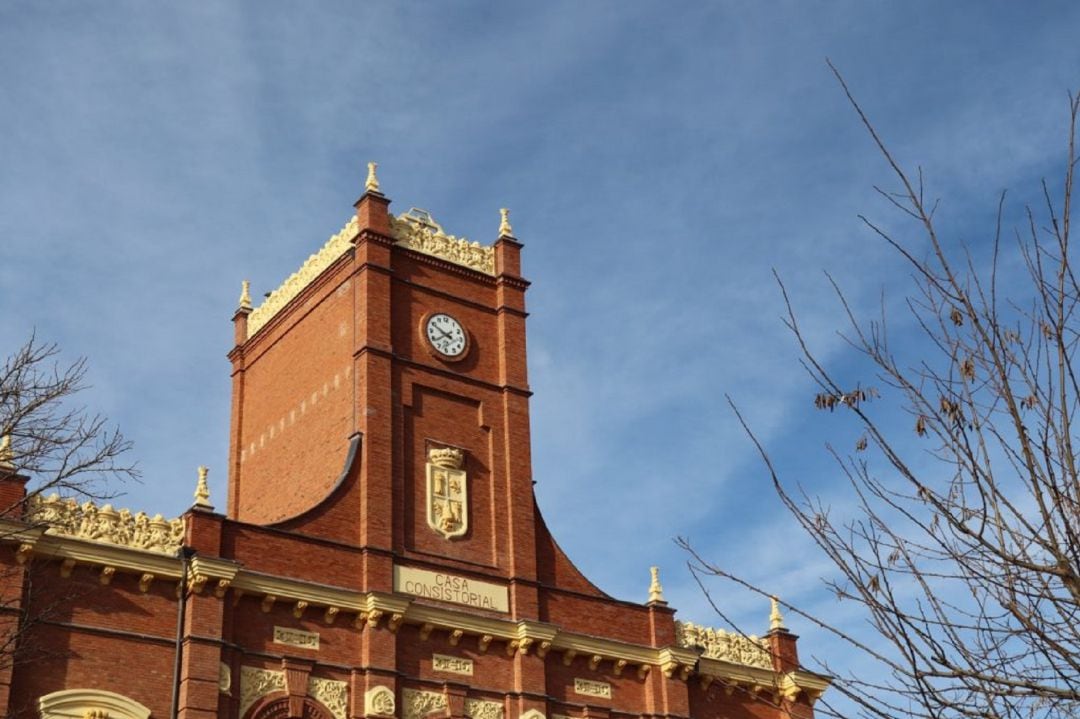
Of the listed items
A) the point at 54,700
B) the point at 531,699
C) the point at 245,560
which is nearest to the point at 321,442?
the point at 245,560

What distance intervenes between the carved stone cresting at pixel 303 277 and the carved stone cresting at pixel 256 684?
421 inches

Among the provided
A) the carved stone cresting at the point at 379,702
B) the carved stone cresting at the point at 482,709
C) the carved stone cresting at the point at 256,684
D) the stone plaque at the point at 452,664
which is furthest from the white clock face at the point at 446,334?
the carved stone cresting at the point at 256,684

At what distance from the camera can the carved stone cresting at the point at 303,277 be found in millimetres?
34125

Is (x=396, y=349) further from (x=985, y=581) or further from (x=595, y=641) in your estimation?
(x=985, y=581)

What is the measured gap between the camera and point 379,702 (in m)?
28.1

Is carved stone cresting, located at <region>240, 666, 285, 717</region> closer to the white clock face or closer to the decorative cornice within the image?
the decorative cornice

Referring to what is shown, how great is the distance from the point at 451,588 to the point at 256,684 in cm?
509

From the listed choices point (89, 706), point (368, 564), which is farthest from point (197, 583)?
point (368, 564)

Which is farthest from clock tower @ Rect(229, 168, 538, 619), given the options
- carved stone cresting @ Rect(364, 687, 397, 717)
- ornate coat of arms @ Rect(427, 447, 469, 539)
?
carved stone cresting @ Rect(364, 687, 397, 717)

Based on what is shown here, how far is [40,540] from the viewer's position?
24984 millimetres

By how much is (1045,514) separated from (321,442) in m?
25.1

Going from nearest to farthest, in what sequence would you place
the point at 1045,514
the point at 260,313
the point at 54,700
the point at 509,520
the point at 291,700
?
the point at 1045,514, the point at 54,700, the point at 291,700, the point at 509,520, the point at 260,313

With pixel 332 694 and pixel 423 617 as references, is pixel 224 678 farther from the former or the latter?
pixel 423 617

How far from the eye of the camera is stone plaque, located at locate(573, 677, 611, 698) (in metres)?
31.6
